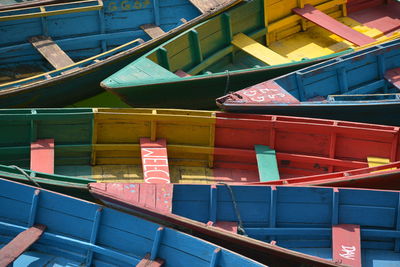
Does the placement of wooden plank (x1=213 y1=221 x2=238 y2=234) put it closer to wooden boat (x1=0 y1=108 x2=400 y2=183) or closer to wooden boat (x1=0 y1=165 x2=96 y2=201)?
wooden boat (x1=0 y1=108 x2=400 y2=183)

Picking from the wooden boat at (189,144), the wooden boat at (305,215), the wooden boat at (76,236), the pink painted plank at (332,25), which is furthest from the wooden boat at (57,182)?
the pink painted plank at (332,25)

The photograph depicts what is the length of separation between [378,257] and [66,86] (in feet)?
18.5

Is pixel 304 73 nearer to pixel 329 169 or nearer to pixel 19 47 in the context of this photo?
pixel 329 169

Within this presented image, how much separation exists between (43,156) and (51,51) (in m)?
3.10

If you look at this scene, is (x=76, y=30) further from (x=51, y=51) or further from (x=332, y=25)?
(x=332, y=25)

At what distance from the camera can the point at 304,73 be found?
12.9 metres

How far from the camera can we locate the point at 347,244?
10.1 meters

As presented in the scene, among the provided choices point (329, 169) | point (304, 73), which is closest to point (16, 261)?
point (329, 169)

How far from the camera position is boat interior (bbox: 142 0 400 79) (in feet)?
45.4

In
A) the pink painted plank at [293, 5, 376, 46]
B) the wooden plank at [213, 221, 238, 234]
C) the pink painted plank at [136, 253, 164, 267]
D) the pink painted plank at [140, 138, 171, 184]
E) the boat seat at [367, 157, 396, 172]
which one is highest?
the pink painted plank at [293, 5, 376, 46]

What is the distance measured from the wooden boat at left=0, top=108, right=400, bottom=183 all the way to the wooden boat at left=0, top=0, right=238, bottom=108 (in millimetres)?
1088

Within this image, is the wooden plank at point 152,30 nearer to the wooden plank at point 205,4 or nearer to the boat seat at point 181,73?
the wooden plank at point 205,4

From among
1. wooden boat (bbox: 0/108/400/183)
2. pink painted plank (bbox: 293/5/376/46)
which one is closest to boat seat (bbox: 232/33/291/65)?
pink painted plank (bbox: 293/5/376/46)

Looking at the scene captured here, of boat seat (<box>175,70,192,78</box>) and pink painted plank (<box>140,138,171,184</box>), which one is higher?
boat seat (<box>175,70,192,78</box>)
